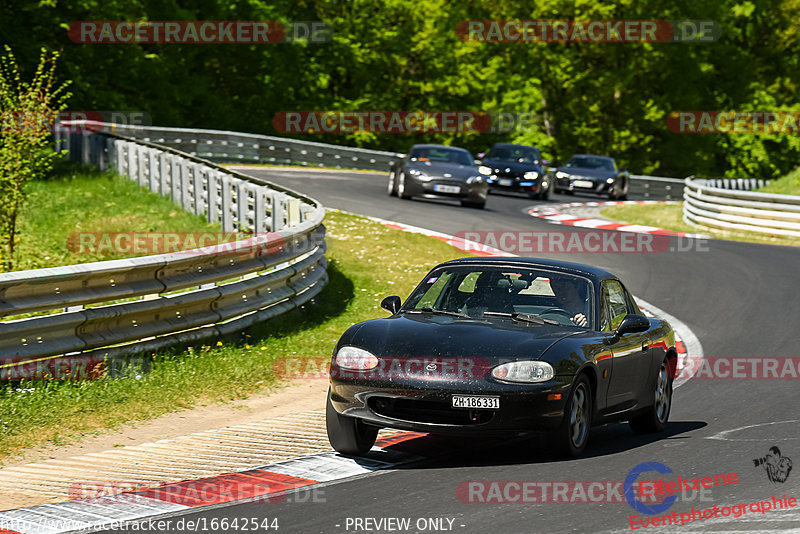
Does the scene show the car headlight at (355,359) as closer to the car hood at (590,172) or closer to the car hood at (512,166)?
the car hood at (512,166)

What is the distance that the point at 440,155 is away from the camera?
91.3ft

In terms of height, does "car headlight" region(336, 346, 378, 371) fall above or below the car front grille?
above

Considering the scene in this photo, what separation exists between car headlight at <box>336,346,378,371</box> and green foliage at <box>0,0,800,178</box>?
4441 cm

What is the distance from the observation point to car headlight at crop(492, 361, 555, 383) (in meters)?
6.88

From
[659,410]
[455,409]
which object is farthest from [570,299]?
[455,409]

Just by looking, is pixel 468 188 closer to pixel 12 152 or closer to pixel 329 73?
pixel 12 152

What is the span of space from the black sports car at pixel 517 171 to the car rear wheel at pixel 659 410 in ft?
76.1

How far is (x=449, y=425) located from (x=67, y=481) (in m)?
2.25

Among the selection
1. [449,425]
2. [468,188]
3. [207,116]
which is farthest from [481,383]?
[207,116]

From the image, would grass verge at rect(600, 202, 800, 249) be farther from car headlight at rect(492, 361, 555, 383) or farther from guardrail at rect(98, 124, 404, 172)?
car headlight at rect(492, 361, 555, 383)

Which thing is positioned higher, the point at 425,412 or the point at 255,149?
the point at 425,412
